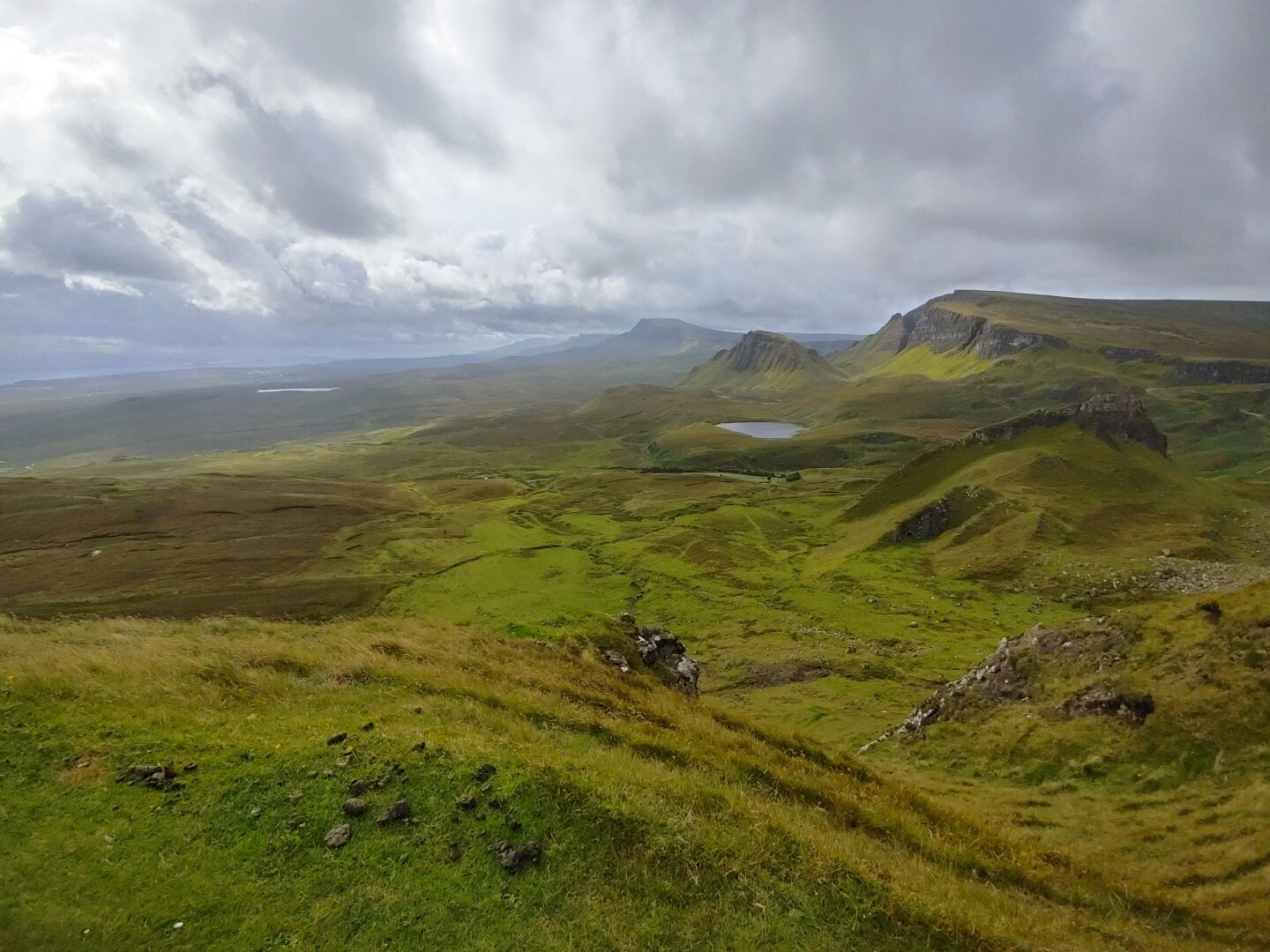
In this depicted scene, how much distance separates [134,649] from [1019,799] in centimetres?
3268

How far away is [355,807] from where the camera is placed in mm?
12289

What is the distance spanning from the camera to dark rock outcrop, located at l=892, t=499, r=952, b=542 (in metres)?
101

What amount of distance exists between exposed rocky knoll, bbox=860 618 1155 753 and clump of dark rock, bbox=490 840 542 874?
80.9 ft

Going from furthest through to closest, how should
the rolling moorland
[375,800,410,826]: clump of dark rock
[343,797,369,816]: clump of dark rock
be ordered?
1. [343,797,369,816]: clump of dark rock
2. [375,800,410,826]: clump of dark rock
3. the rolling moorland

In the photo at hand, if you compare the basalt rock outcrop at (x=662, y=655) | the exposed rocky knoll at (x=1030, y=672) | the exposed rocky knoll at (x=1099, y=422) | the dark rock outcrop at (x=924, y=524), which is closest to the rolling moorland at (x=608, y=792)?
the exposed rocky knoll at (x=1030, y=672)

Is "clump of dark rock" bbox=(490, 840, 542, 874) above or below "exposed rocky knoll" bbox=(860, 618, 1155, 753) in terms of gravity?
above

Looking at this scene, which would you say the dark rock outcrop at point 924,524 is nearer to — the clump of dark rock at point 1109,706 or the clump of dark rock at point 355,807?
the clump of dark rock at point 1109,706

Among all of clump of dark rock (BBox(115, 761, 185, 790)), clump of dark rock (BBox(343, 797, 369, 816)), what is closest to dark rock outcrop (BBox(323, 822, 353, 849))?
clump of dark rock (BBox(343, 797, 369, 816))

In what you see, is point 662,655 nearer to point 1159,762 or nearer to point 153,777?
point 1159,762

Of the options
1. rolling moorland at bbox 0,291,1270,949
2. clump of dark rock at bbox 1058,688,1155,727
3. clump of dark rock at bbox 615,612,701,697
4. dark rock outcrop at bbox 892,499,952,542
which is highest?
rolling moorland at bbox 0,291,1270,949

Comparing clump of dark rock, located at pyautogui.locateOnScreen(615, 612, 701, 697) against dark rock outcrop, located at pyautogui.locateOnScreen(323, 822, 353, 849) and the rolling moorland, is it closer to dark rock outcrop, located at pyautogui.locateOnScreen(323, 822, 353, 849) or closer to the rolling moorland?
the rolling moorland

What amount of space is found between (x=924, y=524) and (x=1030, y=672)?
77851 mm

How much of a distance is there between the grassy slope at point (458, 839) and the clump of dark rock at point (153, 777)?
0.96 feet

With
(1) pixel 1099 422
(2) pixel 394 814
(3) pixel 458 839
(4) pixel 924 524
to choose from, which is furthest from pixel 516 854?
(1) pixel 1099 422
